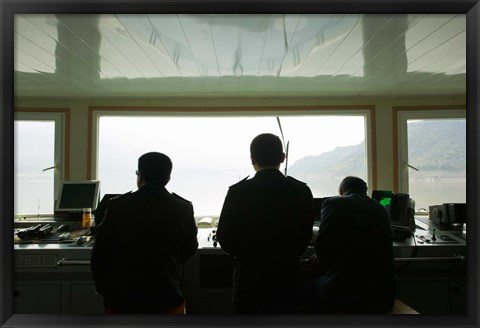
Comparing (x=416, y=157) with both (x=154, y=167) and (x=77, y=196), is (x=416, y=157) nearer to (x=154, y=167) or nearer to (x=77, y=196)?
(x=154, y=167)

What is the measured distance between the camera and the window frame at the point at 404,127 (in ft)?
9.75

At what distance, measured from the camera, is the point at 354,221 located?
146 cm

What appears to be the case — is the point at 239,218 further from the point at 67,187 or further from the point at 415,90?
the point at 415,90

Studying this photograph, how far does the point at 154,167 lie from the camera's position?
1.22m

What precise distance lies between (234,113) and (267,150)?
183cm

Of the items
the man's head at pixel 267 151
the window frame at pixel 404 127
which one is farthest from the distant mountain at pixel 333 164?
the man's head at pixel 267 151

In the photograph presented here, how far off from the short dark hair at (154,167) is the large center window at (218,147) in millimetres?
1803

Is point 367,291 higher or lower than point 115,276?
lower

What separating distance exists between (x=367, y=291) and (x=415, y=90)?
7.41 ft

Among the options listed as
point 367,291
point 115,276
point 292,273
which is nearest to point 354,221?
point 367,291

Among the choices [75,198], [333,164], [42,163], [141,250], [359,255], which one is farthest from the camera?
[333,164]

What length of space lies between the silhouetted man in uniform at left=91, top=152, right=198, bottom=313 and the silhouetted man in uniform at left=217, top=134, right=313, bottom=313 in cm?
24

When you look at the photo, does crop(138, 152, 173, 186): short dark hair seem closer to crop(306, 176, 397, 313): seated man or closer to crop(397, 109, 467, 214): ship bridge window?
crop(306, 176, 397, 313): seated man

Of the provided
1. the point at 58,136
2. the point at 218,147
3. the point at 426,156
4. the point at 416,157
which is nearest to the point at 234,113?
the point at 218,147
